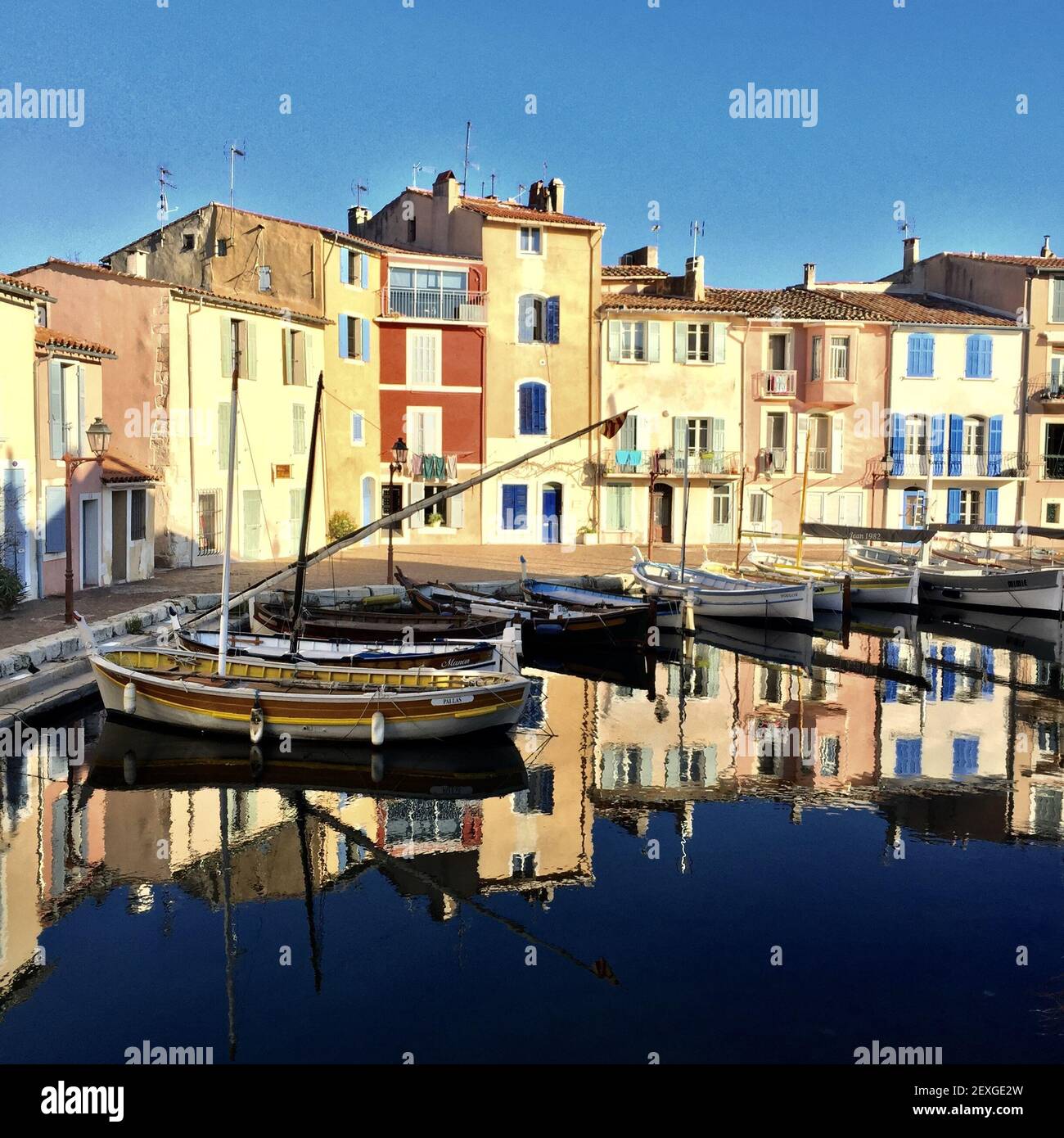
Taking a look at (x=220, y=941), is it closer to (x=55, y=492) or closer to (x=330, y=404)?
(x=55, y=492)

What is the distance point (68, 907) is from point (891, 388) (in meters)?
44.9

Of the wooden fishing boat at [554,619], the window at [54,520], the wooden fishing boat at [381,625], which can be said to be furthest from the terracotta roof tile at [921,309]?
the window at [54,520]

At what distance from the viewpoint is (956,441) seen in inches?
2077

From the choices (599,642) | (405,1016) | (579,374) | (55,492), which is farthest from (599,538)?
(405,1016)

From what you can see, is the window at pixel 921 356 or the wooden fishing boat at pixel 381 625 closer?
the wooden fishing boat at pixel 381 625

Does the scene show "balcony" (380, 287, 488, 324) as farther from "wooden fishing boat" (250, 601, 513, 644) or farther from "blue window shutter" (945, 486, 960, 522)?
"blue window shutter" (945, 486, 960, 522)

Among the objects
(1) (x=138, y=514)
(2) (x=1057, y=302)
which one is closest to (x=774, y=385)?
(2) (x=1057, y=302)

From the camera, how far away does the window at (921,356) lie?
171 feet

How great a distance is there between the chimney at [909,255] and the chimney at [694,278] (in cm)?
1380

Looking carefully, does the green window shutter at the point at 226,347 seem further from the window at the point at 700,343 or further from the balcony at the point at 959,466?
the balcony at the point at 959,466

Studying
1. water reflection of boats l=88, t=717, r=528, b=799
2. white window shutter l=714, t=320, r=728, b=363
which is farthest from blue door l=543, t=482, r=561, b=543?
water reflection of boats l=88, t=717, r=528, b=799

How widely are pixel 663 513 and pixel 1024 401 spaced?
55.1ft

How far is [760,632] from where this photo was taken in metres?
36.4
